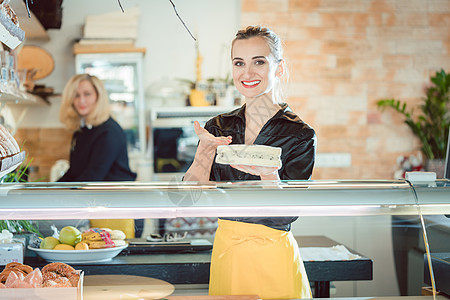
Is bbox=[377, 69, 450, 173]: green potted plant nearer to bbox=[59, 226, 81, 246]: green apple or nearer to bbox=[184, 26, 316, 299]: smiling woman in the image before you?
bbox=[184, 26, 316, 299]: smiling woman

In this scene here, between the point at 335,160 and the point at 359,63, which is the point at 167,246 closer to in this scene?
the point at 335,160

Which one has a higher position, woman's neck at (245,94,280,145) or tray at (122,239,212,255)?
woman's neck at (245,94,280,145)

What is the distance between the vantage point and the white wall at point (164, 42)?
4.22m

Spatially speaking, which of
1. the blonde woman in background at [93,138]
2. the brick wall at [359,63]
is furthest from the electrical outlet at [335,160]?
the blonde woman in background at [93,138]

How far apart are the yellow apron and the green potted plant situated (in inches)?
127

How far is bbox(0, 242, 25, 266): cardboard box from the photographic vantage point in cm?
129

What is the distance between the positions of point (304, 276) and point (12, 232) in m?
0.79

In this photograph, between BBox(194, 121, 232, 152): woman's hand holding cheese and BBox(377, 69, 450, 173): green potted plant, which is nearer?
BBox(194, 121, 232, 152): woman's hand holding cheese

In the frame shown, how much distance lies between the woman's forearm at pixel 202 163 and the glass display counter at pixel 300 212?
0.74ft

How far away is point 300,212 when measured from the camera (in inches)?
44.5

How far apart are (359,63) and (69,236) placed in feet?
11.7

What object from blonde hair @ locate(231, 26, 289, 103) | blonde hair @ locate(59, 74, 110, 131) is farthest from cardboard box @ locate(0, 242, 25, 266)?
blonde hair @ locate(59, 74, 110, 131)

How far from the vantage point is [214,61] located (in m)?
4.35

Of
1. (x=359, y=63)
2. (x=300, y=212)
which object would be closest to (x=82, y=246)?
(x=300, y=212)
